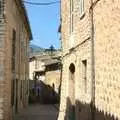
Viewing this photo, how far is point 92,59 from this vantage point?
43.4 feet

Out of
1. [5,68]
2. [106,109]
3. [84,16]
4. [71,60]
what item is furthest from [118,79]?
[5,68]

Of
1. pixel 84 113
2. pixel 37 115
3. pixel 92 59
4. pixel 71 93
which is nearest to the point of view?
pixel 92 59

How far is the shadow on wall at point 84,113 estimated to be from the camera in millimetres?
11555

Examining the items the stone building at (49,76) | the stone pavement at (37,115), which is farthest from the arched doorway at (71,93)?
the stone building at (49,76)

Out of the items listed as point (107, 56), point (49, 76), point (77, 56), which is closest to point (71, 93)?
point (77, 56)

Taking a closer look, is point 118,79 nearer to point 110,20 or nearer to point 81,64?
point 110,20

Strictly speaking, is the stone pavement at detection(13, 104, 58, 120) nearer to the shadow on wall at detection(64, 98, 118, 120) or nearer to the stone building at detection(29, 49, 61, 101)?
the stone building at detection(29, 49, 61, 101)

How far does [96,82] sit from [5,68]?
27.6 feet

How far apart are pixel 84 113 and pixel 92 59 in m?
2.45

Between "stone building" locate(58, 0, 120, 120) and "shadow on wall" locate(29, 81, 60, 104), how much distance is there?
26.7 meters

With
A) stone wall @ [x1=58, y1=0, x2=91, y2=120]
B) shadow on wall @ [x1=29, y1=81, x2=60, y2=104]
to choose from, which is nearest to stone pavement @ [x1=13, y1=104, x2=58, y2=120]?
stone wall @ [x1=58, y1=0, x2=91, y2=120]

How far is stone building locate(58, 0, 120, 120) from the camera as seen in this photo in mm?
10438

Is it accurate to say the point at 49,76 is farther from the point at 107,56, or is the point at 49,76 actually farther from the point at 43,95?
the point at 107,56

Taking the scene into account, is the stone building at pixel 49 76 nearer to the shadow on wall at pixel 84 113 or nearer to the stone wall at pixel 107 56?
the shadow on wall at pixel 84 113
